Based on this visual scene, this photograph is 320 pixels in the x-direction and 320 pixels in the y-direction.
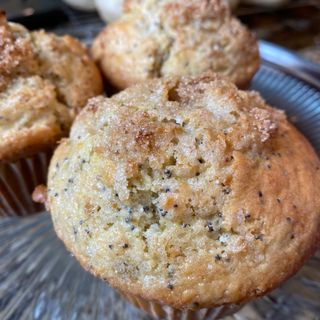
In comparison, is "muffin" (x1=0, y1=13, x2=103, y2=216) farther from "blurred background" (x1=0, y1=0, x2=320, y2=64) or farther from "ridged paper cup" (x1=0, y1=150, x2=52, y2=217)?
"blurred background" (x1=0, y1=0, x2=320, y2=64)

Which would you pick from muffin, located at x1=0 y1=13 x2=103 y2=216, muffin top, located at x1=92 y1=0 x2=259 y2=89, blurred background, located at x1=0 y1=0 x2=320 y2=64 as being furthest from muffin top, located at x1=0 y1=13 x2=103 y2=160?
blurred background, located at x1=0 y1=0 x2=320 y2=64

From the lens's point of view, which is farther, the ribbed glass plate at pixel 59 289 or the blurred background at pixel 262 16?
the blurred background at pixel 262 16

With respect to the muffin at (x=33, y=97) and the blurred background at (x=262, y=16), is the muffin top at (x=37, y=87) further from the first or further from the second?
the blurred background at (x=262, y=16)

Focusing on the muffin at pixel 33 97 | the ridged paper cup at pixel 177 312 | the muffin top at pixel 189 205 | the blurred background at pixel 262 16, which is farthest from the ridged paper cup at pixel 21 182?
the blurred background at pixel 262 16

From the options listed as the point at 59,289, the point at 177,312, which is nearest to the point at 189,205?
the point at 177,312

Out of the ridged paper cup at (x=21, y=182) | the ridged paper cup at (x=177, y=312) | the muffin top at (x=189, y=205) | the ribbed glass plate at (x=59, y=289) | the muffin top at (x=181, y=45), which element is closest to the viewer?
the muffin top at (x=189, y=205)

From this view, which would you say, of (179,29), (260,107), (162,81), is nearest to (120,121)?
(162,81)
